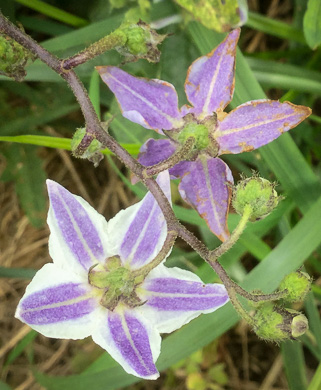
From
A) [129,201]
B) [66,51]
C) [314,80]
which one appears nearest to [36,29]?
[66,51]

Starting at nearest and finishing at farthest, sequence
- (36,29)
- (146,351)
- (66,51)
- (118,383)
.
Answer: (146,351)
(118,383)
(66,51)
(36,29)

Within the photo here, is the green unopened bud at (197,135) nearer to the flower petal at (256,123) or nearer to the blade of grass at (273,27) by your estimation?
the flower petal at (256,123)

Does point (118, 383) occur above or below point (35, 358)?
above

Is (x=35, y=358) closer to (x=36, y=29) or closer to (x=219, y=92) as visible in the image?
Result: (x=36, y=29)

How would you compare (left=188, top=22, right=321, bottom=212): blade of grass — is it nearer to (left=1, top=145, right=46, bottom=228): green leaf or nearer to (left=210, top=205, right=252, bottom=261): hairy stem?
(left=210, top=205, right=252, bottom=261): hairy stem

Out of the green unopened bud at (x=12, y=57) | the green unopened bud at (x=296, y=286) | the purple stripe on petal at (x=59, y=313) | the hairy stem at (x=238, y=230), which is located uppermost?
the green unopened bud at (x=12, y=57)

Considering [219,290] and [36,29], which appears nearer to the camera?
[219,290]

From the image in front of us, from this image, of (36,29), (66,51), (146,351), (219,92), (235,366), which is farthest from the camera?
(235,366)

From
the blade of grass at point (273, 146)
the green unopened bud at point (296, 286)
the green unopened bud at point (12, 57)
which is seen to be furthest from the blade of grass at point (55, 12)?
the green unopened bud at point (296, 286)
